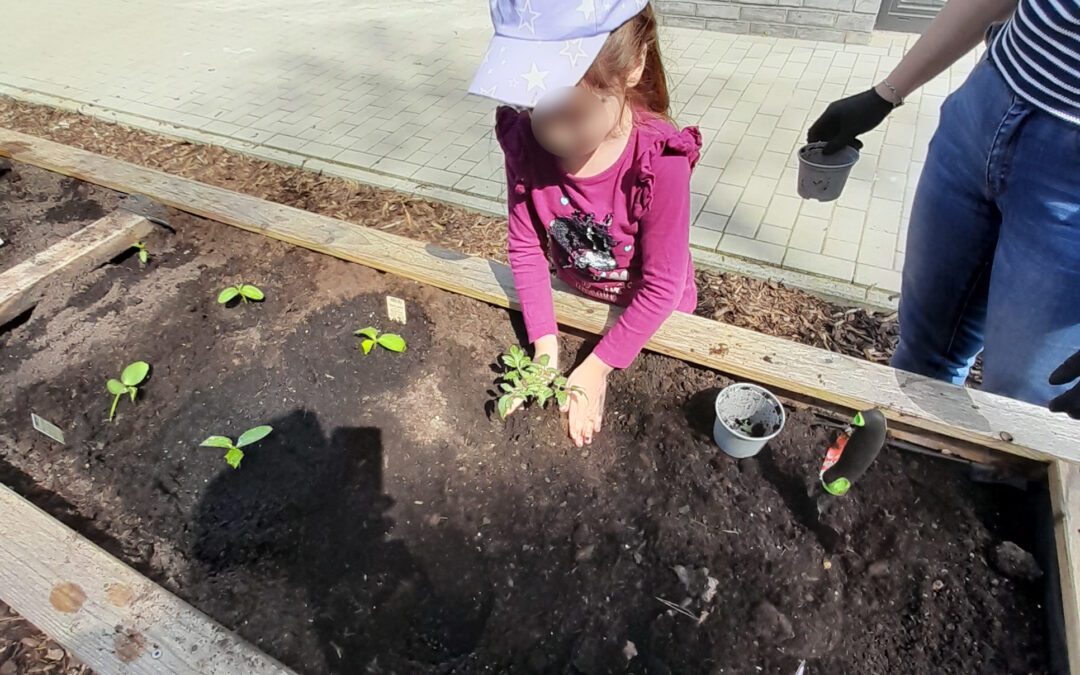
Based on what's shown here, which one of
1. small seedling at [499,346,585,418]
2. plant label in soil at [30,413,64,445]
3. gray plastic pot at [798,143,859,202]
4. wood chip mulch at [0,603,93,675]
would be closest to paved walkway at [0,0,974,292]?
gray plastic pot at [798,143,859,202]

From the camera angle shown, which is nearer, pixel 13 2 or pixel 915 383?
pixel 915 383

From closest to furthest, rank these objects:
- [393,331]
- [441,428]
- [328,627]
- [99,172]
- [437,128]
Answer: [328,627]
[441,428]
[393,331]
[99,172]
[437,128]

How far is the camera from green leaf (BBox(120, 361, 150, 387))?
184cm

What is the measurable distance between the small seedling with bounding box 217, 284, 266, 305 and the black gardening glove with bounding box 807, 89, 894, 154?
1857mm

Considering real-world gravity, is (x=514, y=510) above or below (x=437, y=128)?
above

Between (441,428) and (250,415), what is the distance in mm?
569

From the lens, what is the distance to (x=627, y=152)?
1.47 metres

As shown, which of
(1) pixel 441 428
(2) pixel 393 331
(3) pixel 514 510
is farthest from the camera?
(2) pixel 393 331

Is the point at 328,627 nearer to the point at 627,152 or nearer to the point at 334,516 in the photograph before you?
the point at 334,516

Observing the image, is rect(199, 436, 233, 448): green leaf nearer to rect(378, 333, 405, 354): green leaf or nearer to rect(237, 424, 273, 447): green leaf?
rect(237, 424, 273, 447): green leaf

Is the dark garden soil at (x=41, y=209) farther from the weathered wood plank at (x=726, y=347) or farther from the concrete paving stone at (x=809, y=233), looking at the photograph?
the concrete paving stone at (x=809, y=233)

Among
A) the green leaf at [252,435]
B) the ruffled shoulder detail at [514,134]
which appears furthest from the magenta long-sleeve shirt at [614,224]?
the green leaf at [252,435]

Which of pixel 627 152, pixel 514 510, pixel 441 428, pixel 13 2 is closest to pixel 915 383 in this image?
pixel 627 152

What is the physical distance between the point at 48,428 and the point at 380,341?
95 cm
